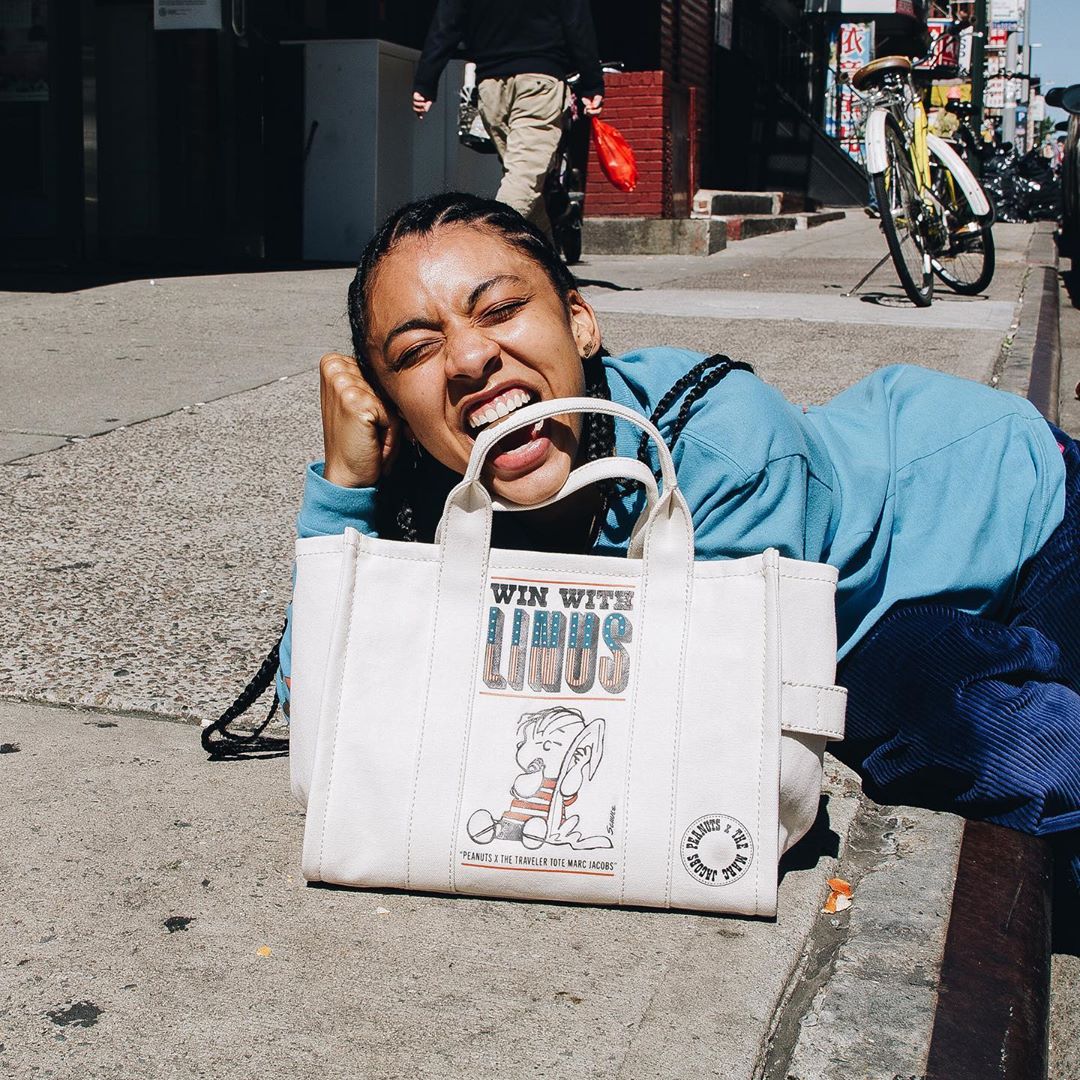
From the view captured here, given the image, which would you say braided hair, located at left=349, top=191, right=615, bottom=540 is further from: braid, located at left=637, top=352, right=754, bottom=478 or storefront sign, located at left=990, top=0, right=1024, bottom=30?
storefront sign, located at left=990, top=0, right=1024, bottom=30

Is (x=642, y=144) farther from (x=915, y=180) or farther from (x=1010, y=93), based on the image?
(x=1010, y=93)

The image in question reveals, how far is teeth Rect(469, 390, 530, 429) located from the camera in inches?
78.8

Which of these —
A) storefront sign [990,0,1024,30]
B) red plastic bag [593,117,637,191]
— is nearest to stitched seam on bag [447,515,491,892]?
red plastic bag [593,117,637,191]

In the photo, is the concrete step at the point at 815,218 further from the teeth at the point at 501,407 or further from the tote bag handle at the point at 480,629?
the tote bag handle at the point at 480,629

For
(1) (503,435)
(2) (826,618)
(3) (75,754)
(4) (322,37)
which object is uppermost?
(4) (322,37)

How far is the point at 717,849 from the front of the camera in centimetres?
183

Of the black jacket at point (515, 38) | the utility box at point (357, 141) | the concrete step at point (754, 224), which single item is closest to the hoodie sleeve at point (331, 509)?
the black jacket at point (515, 38)

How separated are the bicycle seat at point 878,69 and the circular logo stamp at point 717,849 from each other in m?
7.44

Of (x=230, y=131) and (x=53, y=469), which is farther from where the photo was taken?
(x=230, y=131)

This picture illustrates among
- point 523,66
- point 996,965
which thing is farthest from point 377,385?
point 523,66

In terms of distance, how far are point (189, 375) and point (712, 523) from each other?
417 centimetres

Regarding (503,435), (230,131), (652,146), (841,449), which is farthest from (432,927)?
(652,146)

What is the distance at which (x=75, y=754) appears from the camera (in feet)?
7.73

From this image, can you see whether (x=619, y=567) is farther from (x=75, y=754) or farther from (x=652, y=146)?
(x=652, y=146)
